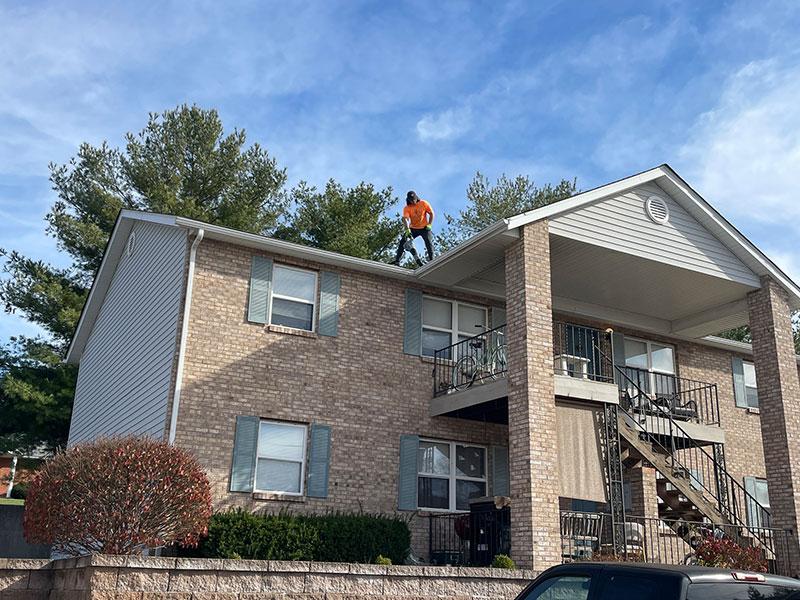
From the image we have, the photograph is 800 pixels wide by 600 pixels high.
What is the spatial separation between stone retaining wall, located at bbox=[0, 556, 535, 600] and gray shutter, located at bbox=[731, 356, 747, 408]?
1187 centimetres

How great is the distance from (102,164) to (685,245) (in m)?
23.6

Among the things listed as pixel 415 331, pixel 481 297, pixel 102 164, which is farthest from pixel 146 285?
pixel 102 164

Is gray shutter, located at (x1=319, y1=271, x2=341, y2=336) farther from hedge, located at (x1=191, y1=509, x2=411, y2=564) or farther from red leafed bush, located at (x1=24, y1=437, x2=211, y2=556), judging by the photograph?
red leafed bush, located at (x1=24, y1=437, x2=211, y2=556)

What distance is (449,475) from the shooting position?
16469mm

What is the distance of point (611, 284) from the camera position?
57.6 ft

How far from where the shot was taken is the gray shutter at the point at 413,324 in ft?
55.0

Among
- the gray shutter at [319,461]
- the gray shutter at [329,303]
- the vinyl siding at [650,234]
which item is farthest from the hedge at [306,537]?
the vinyl siding at [650,234]

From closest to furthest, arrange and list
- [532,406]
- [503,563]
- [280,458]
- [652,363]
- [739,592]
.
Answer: [739,592] < [503,563] < [532,406] < [280,458] < [652,363]

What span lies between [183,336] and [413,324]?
4.62 meters

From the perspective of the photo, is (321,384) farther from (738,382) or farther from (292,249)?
(738,382)

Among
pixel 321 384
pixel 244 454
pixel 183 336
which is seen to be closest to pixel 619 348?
pixel 321 384

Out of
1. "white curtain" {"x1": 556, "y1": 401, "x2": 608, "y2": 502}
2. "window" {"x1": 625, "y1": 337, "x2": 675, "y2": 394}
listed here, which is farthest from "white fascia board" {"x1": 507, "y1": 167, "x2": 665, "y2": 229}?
"window" {"x1": 625, "y1": 337, "x2": 675, "y2": 394}

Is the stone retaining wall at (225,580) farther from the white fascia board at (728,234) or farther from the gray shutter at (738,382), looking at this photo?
the gray shutter at (738,382)

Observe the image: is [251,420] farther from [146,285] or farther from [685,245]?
[685,245]
